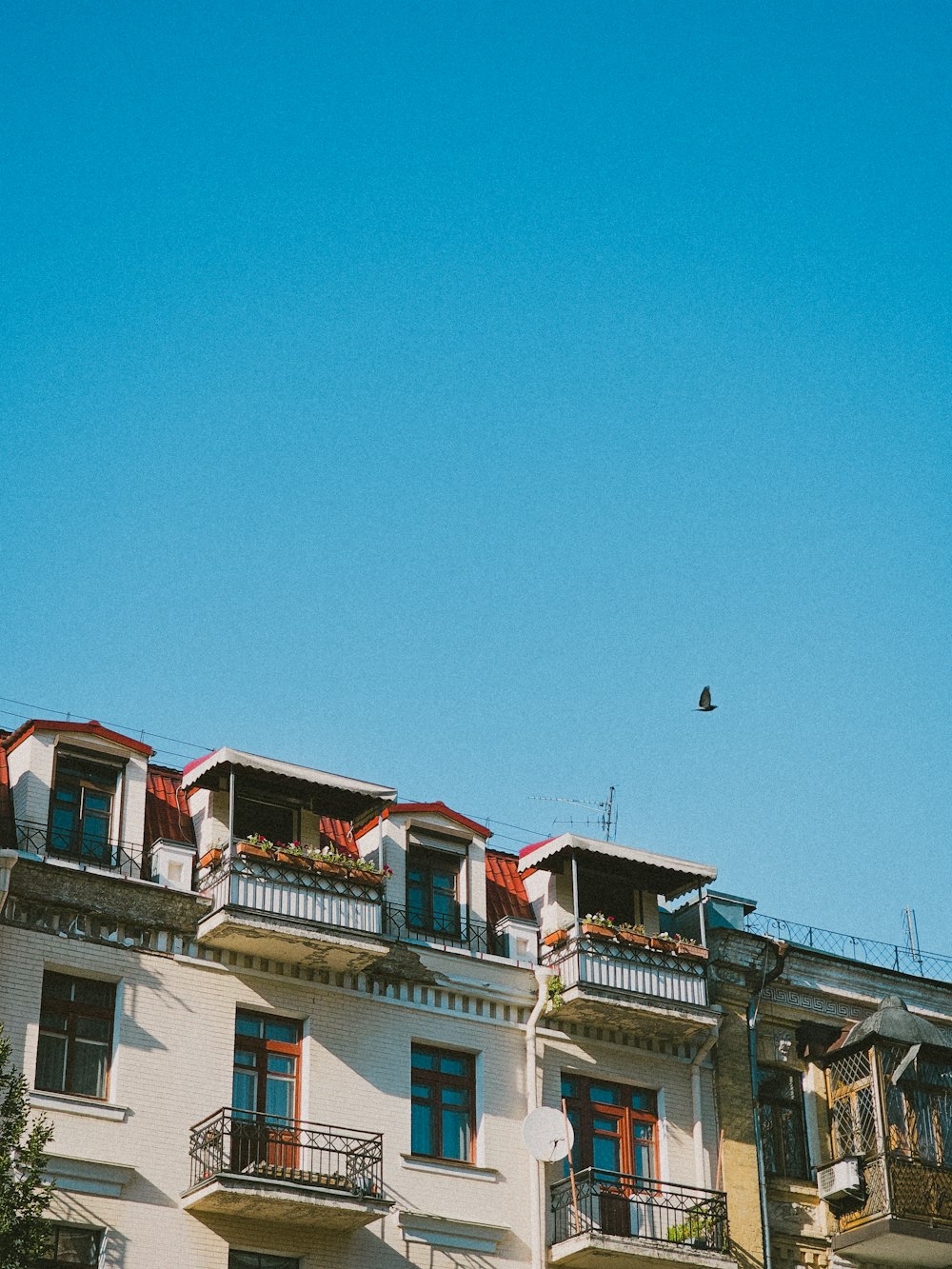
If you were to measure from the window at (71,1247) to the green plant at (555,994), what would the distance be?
333 inches

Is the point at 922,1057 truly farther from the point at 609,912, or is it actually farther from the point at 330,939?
the point at 330,939

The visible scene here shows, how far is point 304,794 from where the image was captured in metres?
30.4

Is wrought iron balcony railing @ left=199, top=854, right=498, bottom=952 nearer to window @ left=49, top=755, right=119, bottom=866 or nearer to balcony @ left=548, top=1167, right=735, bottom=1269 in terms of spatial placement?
window @ left=49, top=755, right=119, bottom=866

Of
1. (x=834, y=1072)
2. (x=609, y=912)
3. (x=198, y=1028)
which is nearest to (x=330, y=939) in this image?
(x=198, y=1028)

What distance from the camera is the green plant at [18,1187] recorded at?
22406mm

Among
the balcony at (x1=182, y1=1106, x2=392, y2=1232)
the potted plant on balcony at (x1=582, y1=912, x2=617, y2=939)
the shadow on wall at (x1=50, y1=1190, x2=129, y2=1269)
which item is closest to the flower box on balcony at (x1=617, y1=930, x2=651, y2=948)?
the potted plant on balcony at (x1=582, y1=912, x2=617, y2=939)

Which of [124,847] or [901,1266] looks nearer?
[124,847]

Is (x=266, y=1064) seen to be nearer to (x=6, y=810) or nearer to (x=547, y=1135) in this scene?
(x=547, y=1135)

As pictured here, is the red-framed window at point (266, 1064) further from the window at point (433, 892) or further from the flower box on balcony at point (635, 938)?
the flower box on balcony at point (635, 938)

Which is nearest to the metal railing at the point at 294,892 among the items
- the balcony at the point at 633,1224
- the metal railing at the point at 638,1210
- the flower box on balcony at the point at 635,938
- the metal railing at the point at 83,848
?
the metal railing at the point at 83,848

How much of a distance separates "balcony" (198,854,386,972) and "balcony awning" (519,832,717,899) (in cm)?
403

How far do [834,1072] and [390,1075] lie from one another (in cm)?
880

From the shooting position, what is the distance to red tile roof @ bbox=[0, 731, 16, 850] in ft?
90.5

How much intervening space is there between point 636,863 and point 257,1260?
9.60m
